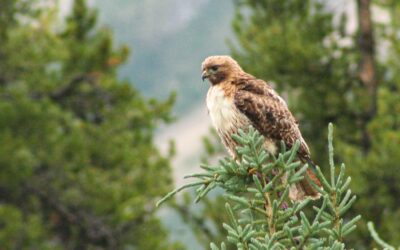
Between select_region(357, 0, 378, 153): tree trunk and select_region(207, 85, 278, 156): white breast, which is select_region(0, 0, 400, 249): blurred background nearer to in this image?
select_region(357, 0, 378, 153): tree trunk

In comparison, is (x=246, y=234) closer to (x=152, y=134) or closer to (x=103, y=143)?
(x=103, y=143)

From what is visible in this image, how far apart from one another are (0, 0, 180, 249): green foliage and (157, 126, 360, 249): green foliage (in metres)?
18.8

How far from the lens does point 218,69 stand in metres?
5.23

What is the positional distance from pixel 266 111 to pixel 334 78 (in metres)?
15.9

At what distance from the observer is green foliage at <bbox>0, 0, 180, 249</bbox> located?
22469 millimetres

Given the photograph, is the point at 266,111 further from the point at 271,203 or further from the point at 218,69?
the point at 271,203

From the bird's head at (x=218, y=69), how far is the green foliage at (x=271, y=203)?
84.7 inches

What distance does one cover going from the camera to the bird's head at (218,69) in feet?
17.0

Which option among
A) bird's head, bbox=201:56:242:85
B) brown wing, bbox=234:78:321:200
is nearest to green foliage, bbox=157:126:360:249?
brown wing, bbox=234:78:321:200

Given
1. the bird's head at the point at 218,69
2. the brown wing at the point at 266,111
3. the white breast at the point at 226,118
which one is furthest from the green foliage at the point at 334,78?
the white breast at the point at 226,118

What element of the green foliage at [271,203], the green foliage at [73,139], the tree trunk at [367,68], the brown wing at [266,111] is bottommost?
the green foliage at [271,203]

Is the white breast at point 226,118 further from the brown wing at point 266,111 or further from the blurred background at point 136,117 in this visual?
the blurred background at point 136,117

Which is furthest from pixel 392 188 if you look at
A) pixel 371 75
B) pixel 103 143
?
pixel 103 143

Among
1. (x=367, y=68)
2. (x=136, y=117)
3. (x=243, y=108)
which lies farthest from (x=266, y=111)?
(x=136, y=117)
